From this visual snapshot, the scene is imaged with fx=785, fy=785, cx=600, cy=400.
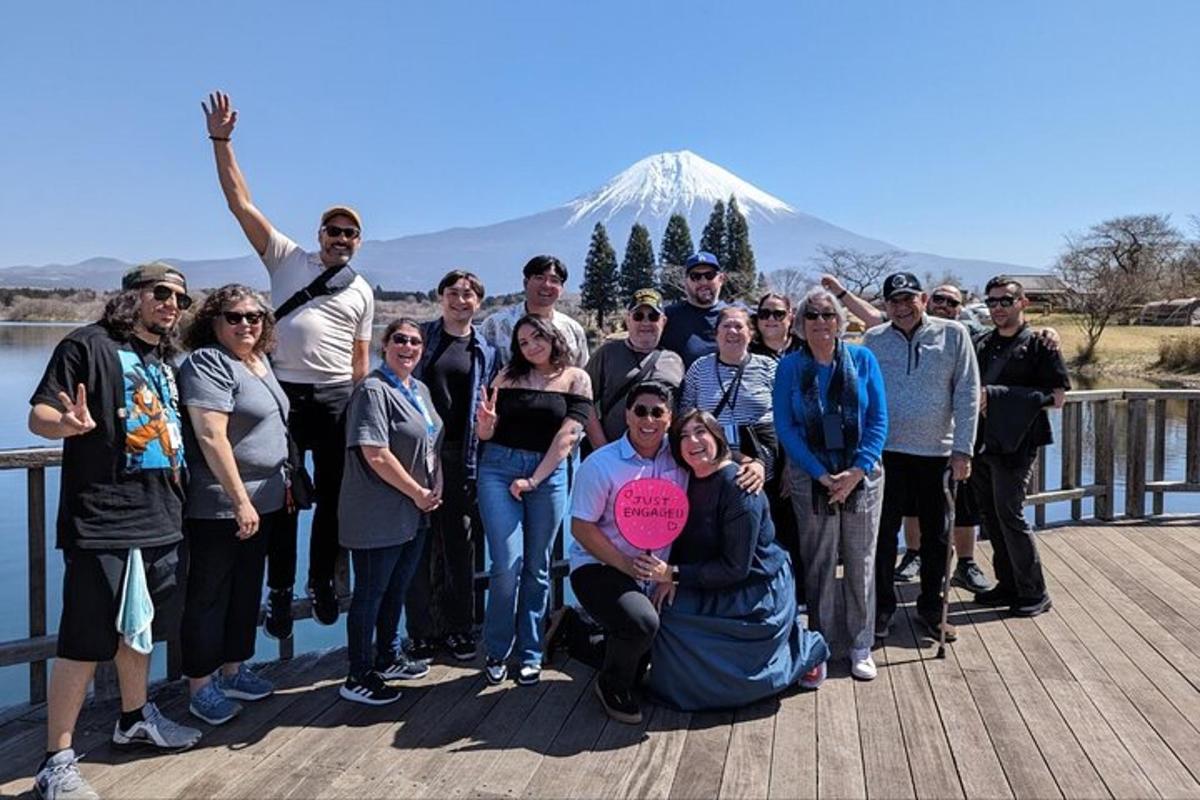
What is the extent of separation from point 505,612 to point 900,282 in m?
2.40

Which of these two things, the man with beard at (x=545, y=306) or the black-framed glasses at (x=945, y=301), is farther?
the black-framed glasses at (x=945, y=301)

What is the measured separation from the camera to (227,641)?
9.80 feet

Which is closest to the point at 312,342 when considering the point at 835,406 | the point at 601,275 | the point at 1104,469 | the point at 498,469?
the point at 498,469

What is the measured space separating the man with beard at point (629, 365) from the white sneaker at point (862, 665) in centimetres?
139

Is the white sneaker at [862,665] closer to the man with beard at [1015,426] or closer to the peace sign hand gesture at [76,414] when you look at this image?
the man with beard at [1015,426]

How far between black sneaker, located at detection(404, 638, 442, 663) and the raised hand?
2.38m

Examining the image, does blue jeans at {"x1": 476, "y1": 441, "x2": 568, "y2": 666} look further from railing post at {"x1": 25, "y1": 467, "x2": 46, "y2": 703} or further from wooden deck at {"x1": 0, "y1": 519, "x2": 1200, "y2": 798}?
railing post at {"x1": 25, "y1": 467, "x2": 46, "y2": 703}

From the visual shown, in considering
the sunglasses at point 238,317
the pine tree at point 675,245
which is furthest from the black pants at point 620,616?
the pine tree at point 675,245

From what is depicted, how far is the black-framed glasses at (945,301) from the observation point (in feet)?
13.7

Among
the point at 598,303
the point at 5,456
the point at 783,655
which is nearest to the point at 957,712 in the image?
the point at 783,655

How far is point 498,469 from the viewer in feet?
10.9

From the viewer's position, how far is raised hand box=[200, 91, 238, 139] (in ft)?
10.8

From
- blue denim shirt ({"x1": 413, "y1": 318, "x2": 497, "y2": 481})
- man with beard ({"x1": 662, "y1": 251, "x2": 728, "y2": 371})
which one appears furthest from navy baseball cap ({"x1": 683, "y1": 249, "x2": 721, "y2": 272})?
blue denim shirt ({"x1": 413, "y1": 318, "x2": 497, "y2": 481})

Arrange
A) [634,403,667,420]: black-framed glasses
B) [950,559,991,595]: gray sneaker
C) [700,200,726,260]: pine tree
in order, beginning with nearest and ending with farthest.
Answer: [634,403,667,420]: black-framed glasses < [950,559,991,595]: gray sneaker < [700,200,726,260]: pine tree
